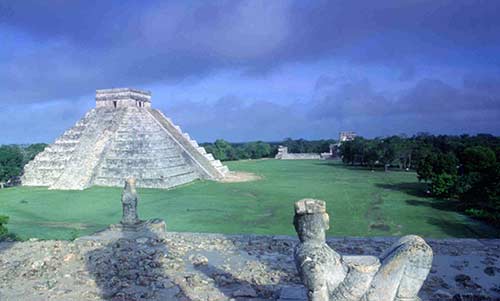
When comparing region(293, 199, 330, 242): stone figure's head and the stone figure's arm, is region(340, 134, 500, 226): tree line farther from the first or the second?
the stone figure's arm

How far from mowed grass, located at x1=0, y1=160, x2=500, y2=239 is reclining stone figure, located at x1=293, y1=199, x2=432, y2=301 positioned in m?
10.2

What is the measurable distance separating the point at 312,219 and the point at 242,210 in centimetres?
1444

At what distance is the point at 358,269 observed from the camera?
134 inches

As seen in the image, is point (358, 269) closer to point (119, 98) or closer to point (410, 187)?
point (410, 187)

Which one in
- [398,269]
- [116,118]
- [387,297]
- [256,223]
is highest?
[116,118]

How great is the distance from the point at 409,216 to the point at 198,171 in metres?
19.0

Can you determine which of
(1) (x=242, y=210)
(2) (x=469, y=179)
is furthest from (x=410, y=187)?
(1) (x=242, y=210)

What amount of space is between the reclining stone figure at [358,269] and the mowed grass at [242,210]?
1023cm

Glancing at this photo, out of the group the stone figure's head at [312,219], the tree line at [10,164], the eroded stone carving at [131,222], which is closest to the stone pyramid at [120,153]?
the tree line at [10,164]

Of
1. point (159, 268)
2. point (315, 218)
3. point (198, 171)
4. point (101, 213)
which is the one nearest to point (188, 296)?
point (159, 268)

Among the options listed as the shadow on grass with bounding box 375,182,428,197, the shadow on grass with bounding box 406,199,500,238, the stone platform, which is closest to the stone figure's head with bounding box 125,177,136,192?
the stone platform

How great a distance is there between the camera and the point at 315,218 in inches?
143

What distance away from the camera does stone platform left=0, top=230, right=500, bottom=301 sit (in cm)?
664

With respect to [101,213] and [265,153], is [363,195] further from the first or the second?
[265,153]
